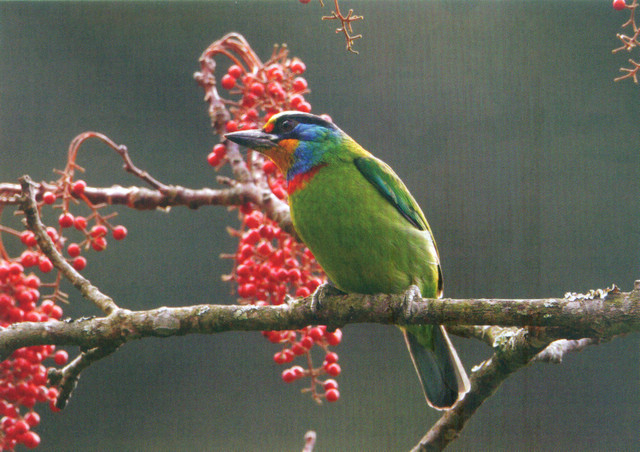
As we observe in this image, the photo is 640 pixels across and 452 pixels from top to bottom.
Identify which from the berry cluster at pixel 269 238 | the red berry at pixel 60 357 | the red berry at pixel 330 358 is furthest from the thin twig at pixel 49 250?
the red berry at pixel 330 358

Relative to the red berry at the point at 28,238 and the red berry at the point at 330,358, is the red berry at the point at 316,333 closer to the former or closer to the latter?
the red berry at the point at 330,358

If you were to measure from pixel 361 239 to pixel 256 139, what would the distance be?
0.38 metres

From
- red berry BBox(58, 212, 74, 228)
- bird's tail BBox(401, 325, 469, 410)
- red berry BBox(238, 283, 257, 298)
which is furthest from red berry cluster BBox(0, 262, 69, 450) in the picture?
bird's tail BBox(401, 325, 469, 410)

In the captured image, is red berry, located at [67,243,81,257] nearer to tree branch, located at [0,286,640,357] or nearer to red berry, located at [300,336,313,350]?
tree branch, located at [0,286,640,357]

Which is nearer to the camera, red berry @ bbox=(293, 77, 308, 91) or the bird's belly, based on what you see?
the bird's belly

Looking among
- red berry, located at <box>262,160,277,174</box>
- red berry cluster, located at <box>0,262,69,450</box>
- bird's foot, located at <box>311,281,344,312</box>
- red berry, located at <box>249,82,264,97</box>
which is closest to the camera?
bird's foot, located at <box>311,281,344,312</box>

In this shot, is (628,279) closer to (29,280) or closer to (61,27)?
(29,280)

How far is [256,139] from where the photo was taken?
68.3 inches

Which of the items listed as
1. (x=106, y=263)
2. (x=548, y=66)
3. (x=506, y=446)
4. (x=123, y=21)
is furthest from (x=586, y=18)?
(x=106, y=263)

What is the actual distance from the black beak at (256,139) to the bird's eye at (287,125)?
0.03 meters

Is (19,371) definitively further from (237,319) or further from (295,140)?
(295,140)

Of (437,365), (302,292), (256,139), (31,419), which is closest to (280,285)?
(302,292)

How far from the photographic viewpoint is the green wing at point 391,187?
179cm

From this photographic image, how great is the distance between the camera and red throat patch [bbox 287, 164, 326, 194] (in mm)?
1800
